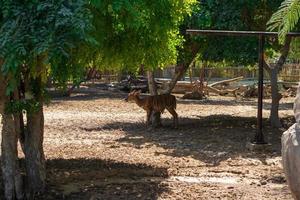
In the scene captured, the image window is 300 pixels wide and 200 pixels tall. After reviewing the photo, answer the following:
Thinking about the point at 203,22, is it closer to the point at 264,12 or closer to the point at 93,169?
the point at 264,12

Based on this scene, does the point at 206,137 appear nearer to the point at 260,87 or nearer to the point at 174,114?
the point at 174,114

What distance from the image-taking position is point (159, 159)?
10.1 meters

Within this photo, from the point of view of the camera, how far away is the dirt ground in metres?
7.85

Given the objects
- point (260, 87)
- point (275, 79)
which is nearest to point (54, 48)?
point (260, 87)

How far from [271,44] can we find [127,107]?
7207 mm

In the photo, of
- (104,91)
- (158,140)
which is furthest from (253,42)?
(104,91)

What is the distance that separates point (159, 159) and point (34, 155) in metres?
2.92

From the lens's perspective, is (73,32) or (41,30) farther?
(41,30)

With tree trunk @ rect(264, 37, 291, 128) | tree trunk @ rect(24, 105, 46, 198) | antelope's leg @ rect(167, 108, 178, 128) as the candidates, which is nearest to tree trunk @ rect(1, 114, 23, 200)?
tree trunk @ rect(24, 105, 46, 198)

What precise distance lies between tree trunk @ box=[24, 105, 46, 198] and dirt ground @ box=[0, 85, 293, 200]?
20cm

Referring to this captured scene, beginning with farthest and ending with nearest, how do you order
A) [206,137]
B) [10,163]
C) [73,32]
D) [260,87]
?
[206,137]
[260,87]
[10,163]
[73,32]

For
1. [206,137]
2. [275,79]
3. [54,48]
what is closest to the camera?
[54,48]

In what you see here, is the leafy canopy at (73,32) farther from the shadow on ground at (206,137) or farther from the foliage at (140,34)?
the shadow on ground at (206,137)

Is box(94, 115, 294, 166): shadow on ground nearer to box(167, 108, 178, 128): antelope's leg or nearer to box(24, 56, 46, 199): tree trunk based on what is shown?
box(167, 108, 178, 128): antelope's leg
